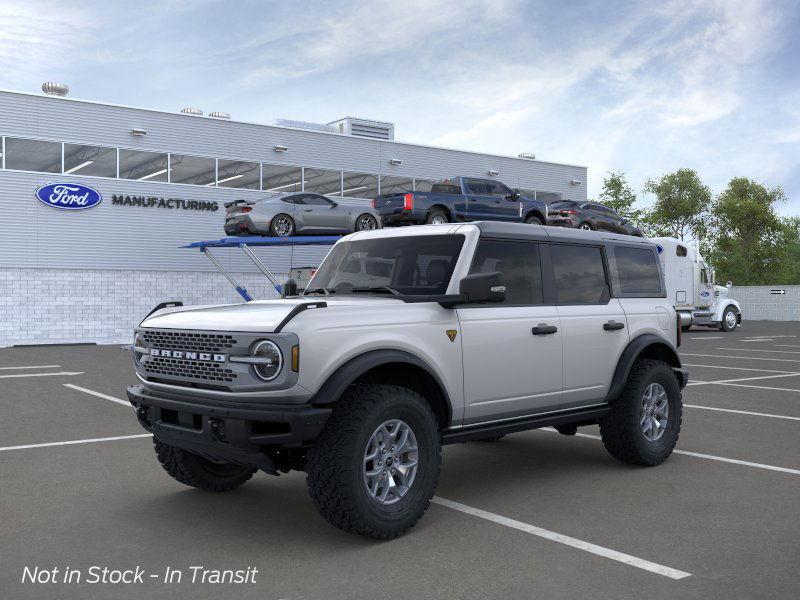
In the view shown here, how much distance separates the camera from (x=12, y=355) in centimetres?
2195

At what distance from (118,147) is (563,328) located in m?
25.6

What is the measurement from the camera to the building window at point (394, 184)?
34.7 metres

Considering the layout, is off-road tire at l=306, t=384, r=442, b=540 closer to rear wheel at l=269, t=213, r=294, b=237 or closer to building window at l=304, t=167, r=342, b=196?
rear wheel at l=269, t=213, r=294, b=237

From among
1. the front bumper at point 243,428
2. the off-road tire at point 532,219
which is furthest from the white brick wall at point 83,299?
the front bumper at point 243,428

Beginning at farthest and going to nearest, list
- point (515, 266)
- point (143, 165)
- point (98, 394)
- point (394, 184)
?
point (394, 184), point (143, 165), point (98, 394), point (515, 266)

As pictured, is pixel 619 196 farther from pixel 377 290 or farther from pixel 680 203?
pixel 377 290

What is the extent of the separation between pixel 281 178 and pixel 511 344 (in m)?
27.4

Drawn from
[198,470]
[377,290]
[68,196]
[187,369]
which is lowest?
[198,470]

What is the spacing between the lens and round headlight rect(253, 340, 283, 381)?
462cm

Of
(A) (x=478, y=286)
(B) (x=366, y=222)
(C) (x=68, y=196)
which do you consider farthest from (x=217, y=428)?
(C) (x=68, y=196)

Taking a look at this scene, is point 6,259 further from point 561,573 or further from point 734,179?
point 734,179

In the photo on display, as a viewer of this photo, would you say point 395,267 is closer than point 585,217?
Yes

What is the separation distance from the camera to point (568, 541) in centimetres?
484

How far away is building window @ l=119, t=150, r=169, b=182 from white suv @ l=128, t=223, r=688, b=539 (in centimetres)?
2433
